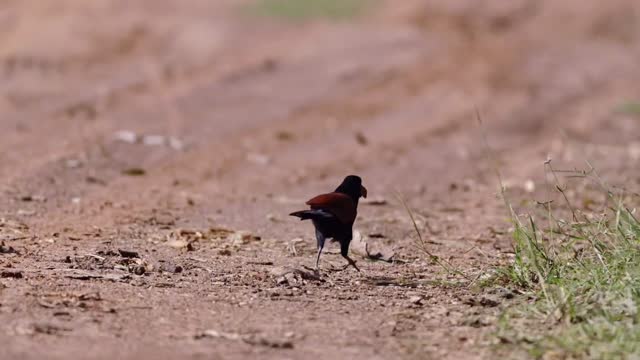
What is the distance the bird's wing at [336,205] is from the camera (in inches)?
243

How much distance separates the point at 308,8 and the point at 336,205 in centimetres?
1449

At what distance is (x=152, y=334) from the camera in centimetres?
497

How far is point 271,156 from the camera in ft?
38.3

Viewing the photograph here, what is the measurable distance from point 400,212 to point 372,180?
1.74 meters

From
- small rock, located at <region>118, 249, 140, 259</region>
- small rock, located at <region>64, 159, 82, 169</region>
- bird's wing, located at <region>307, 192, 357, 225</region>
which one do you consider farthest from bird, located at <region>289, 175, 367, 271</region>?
small rock, located at <region>64, 159, 82, 169</region>

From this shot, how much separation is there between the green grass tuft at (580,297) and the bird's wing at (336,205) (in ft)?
2.49

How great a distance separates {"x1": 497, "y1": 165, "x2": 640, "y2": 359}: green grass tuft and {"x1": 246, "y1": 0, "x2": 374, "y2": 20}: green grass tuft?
1402cm

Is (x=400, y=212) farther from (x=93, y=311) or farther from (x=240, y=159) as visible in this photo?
(x=93, y=311)

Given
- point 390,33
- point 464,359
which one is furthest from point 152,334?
point 390,33

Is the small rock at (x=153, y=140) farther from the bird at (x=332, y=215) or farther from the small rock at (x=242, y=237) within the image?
the bird at (x=332, y=215)

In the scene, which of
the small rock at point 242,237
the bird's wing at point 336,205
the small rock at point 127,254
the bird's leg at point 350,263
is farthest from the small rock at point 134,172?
the bird's wing at point 336,205

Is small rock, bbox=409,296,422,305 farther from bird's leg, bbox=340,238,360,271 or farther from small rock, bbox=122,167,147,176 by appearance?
small rock, bbox=122,167,147,176

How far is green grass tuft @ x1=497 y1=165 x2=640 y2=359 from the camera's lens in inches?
193

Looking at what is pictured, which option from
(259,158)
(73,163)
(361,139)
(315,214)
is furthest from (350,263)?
(361,139)
